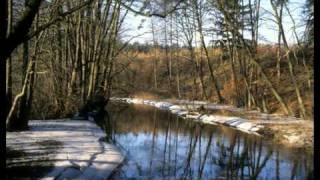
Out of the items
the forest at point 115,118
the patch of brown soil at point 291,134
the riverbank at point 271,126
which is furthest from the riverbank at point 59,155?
the riverbank at point 271,126

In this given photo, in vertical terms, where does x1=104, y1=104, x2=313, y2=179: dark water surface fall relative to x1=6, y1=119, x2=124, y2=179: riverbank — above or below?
below

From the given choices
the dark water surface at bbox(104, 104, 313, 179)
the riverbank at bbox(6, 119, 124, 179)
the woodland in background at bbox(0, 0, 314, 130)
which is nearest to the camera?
the riverbank at bbox(6, 119, 124, 179)

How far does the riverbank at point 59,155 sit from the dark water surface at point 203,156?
62cm

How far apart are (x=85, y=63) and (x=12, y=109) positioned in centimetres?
1219

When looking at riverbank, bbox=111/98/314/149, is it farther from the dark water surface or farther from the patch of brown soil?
the dark water surface

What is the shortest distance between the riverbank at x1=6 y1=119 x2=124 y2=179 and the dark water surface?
0.62m

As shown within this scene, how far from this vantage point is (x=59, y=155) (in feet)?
39.6

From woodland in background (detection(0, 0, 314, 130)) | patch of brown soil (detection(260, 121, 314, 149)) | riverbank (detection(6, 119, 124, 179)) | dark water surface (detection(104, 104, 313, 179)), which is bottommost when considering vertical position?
dark water surface (detection(104, 104, 313, 179))

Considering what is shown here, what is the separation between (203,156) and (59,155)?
5.29 meters

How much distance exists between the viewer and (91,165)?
1114 cm

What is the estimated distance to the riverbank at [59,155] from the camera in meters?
10.0

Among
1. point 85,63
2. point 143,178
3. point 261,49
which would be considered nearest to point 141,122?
point 85,63

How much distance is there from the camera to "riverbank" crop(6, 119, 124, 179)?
32.9 feet

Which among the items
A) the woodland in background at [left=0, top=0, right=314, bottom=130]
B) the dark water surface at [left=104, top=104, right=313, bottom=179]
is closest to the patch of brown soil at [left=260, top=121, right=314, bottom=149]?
the dark water surface at [left=104, top=104, right=313, bottom=179]
